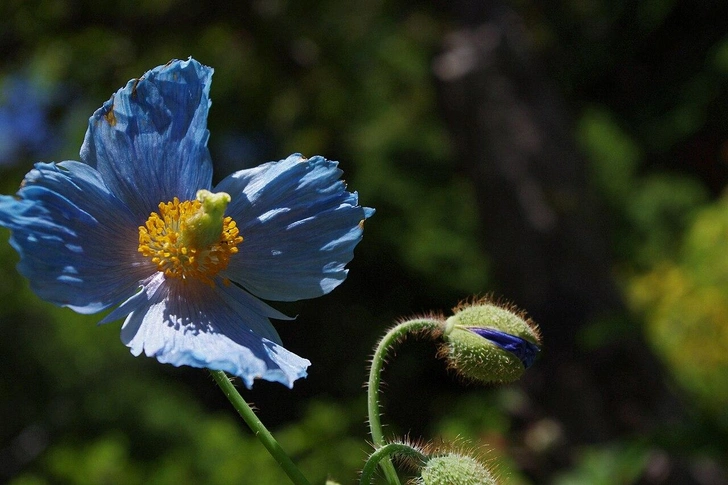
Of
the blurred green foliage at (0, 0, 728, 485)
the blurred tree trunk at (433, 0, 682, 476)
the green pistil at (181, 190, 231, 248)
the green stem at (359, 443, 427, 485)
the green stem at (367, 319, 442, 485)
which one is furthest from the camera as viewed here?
the blurred tree trunk at (433, 0, 682, 476)

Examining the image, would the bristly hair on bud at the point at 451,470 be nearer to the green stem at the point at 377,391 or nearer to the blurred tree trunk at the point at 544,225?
the green stem at the point at 377,391

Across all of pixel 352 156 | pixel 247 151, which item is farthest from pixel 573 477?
pixel 247 151

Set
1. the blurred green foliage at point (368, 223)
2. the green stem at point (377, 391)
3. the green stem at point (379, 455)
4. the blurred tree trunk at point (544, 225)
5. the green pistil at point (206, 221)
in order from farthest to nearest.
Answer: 1. the blurred tree trunk at point (544, 225)
2. the blurred green foliage at point (368, 223)
3. the green pistil at point (206, 221)
4. the green stem at point (377, 391)
5. the green stem at point (379, 455)

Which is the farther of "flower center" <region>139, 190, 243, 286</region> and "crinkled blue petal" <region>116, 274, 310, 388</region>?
"flower center" <region>139, 190, 243, 286</region>

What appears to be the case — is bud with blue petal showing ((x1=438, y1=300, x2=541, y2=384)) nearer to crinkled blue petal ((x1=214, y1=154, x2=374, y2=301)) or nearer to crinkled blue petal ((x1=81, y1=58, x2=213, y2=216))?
crinkled blue petal ((x1=214, y1=154, x2=374, y2=301))

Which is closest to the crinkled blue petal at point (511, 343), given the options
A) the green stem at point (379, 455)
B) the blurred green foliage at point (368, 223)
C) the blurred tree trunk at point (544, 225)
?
the green stem at point (379, 455)

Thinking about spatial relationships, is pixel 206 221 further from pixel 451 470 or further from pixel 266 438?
pixel 451 470

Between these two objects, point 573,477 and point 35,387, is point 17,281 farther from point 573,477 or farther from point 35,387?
point 573,477

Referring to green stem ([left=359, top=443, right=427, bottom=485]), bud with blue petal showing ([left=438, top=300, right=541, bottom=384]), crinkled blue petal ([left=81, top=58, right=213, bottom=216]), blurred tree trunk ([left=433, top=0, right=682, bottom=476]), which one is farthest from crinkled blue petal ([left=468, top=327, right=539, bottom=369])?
blurred tree trunk ([left=433, top=0, right=682, bottom=476])
